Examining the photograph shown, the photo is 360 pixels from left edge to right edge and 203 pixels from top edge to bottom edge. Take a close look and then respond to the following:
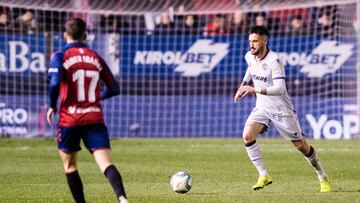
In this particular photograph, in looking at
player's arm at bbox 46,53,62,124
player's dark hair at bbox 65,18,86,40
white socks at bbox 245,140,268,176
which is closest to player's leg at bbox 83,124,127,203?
player's arm at bbox 46,53,62,124

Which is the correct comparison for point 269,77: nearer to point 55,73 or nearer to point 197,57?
point 55,73

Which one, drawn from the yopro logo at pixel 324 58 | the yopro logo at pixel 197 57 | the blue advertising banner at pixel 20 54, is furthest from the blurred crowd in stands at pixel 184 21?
the yopro logo at pixel 324 58

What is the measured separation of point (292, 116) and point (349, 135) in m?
10.3

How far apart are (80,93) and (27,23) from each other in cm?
1486

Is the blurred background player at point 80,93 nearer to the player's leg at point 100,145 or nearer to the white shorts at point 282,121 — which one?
the player's leg at point 100,145

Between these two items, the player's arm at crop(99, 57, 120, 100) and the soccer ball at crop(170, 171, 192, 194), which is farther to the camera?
the soccer ball at crop(170, 171, 192, 194)

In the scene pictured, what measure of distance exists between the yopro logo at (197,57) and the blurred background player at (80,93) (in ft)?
45.4

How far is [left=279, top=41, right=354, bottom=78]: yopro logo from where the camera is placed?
23156 millimetres

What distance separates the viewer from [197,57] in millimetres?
23844

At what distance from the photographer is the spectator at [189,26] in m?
24.5

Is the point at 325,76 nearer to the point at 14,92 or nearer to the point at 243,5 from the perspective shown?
the point at 243,5

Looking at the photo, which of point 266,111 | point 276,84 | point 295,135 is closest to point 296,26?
point 266,111

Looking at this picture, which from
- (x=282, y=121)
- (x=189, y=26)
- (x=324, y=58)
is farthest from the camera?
(x=189, y=26)

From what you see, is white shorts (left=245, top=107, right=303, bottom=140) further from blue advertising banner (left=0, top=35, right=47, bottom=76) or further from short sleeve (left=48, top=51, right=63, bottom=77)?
blue advertising banner (left=0, top=35, right=47, bottom=76)
